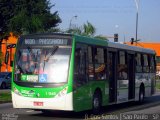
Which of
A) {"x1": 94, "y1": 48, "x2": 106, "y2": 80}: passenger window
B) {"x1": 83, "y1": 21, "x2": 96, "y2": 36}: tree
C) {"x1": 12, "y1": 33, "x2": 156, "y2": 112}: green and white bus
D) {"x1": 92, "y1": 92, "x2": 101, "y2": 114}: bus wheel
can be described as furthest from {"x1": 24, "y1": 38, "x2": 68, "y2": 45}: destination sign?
{"x1": 83, "y1": 21, "x2": 96, "y2": 36}: tree

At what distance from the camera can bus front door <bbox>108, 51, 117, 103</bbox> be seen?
2008cm

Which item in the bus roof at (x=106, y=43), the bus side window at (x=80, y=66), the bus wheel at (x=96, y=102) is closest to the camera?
the bus side window at (x=80, y=66)

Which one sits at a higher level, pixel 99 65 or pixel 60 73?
pixel 99 65

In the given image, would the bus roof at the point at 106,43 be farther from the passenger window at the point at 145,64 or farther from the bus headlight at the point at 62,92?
the bus headlight at the point at 62,92

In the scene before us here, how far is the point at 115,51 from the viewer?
68.0 ft

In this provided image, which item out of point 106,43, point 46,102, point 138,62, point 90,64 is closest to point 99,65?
point 90,64

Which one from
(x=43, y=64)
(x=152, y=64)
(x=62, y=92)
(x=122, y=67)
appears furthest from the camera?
(x=152, y=64)

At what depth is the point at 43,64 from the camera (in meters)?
16.6

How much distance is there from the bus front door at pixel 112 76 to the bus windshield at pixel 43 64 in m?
3.86

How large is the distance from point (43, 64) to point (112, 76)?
459 cm

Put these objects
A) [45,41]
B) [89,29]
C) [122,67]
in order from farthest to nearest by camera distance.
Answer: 1. [89,29]
2. [122,67]
3. [45,41]

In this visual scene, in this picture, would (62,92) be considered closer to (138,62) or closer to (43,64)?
(43,64)

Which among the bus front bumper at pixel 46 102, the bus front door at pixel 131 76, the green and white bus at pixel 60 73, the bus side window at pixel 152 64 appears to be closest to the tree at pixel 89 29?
the bus side window at pixel 152 64

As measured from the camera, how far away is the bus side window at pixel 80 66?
54.4 ft
